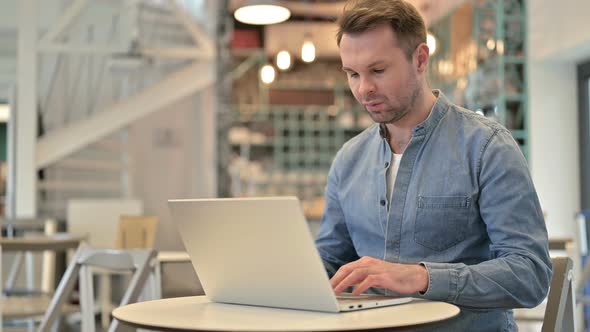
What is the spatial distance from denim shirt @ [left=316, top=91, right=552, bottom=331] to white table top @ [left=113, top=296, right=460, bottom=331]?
190 mm

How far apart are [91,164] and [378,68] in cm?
797

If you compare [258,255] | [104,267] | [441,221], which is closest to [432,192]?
[441,221]

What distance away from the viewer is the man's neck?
1.93m

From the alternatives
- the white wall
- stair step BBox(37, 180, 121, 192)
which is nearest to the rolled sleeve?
the white wall

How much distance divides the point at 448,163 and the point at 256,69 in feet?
34.2

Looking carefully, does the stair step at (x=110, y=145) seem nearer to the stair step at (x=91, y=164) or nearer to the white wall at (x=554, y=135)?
the stair step at (x=91, y=164)

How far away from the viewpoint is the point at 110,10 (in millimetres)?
8875

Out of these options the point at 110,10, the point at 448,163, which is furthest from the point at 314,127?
the point at 448,163

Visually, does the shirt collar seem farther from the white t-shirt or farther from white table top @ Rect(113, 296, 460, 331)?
white table top @ Rect(113, 296, 460, 331)

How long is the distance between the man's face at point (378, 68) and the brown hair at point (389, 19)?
0.5 inches

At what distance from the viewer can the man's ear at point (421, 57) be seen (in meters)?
1.84

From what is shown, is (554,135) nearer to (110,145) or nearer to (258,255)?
(110,145)

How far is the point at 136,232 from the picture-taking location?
5.38 metres

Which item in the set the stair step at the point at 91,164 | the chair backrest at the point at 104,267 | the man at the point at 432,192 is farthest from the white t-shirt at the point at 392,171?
the stair step at the point at 91,164
